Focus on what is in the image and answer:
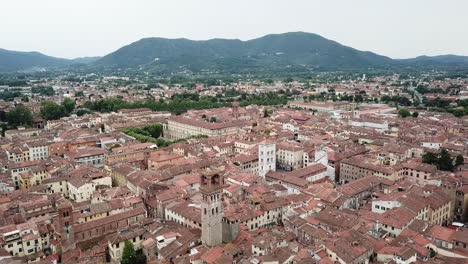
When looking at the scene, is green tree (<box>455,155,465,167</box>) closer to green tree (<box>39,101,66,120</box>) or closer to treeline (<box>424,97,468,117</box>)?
treeline (<box>424,97,468,117</box>)

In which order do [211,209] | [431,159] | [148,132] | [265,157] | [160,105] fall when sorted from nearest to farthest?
[211,209], [431,159], [265,157], [148,132], [160,105]

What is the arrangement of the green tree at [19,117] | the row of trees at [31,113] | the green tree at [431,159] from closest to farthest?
the green tree at [431,159], the green tree at [19,117], the row of trees at [31,113]

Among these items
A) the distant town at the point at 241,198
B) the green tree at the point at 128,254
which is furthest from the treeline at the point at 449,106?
the green tree at the point at 128,254

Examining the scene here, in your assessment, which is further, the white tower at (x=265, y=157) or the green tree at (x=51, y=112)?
the green tree at (x=51, y=112)

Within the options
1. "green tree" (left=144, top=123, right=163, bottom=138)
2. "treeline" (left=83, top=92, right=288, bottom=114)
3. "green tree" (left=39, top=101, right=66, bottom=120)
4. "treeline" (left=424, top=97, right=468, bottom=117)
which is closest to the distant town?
"green tree" (left=144, top=123, right=163, bottom=138)

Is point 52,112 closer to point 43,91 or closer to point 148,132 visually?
point 148,132

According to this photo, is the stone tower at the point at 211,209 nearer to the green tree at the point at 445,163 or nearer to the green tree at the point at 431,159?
the green tree at the point at 431,159

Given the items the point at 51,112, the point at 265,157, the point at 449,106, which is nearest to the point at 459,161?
the point at 265,157
